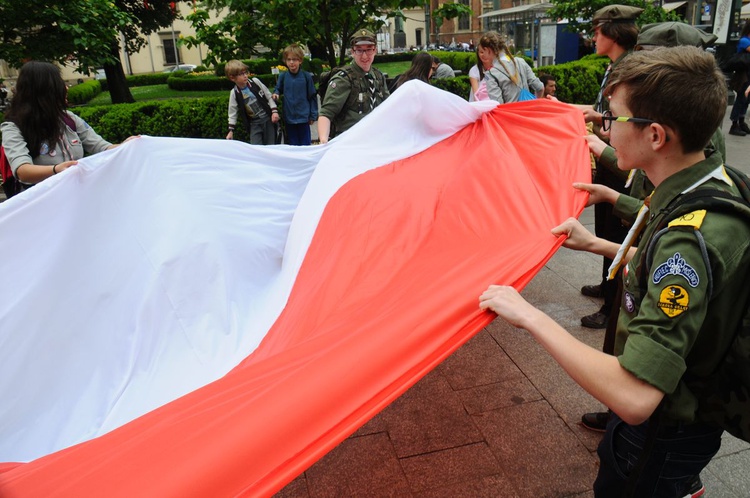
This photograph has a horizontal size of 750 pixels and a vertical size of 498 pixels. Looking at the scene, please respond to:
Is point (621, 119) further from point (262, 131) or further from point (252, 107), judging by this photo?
point (262, 131)

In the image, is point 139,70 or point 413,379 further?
point 139,70

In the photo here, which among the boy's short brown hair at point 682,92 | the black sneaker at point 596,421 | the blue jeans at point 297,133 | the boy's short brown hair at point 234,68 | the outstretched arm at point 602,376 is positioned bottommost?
the black sneaker at point 596,421

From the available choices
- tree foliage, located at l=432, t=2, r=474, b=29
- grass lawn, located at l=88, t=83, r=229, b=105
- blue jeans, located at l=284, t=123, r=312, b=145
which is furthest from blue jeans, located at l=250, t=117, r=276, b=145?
grass lawn, located at l=88, t=83, r=229, b=105

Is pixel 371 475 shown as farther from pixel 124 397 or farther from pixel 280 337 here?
pixel 124 397

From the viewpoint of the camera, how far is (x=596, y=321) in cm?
402

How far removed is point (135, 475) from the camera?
1.29m

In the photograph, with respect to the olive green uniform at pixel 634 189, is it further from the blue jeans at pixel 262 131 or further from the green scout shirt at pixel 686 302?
the blue jeans at pixel 262 131

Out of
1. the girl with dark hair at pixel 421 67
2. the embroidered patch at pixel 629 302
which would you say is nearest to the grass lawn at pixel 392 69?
the girl with dark hair at pixel 421 67

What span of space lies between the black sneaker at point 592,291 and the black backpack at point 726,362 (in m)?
3.09

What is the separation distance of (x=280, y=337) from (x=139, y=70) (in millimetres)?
58887

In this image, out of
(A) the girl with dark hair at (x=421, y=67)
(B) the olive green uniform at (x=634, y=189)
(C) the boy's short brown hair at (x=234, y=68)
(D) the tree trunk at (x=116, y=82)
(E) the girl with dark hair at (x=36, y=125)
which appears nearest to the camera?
(B) the olive green uniform at (x=634, y=189)

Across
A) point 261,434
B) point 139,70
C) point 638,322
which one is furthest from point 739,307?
point 139,70

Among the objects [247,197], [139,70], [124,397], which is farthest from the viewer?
[139,70]

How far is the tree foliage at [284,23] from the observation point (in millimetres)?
7734
